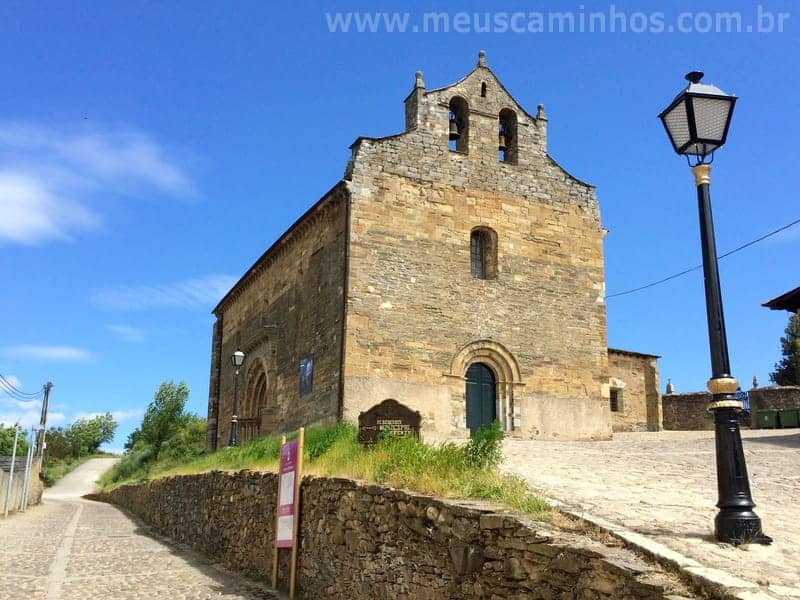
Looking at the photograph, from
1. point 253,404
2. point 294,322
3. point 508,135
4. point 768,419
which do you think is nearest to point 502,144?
point 508,135

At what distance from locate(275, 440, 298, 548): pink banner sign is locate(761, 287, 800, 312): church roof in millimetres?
14542

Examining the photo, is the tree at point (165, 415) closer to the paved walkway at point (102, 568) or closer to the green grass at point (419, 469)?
the paved walkway at point (102, 568)

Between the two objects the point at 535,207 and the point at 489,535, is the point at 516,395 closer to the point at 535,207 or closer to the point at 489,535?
the point at 535,207

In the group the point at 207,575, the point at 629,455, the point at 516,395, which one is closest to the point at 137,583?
the point at 207,575

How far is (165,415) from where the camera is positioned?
57.3 meters

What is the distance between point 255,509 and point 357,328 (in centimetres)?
650

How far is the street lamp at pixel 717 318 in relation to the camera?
5.94 m

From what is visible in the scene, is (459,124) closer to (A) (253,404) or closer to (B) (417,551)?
(A) (253,404)

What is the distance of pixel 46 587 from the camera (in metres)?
11.7

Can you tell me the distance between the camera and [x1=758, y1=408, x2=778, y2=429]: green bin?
2577 cm

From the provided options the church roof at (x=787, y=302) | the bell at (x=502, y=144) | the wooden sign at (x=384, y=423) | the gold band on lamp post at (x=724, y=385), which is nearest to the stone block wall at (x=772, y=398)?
the church roof at (x=787, y=302)

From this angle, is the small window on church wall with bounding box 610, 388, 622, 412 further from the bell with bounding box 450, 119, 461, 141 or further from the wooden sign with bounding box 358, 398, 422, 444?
the wooden sign with bounding box 358, 398, 422, 444

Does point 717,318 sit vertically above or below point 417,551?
above

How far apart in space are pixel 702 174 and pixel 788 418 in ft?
72.1
